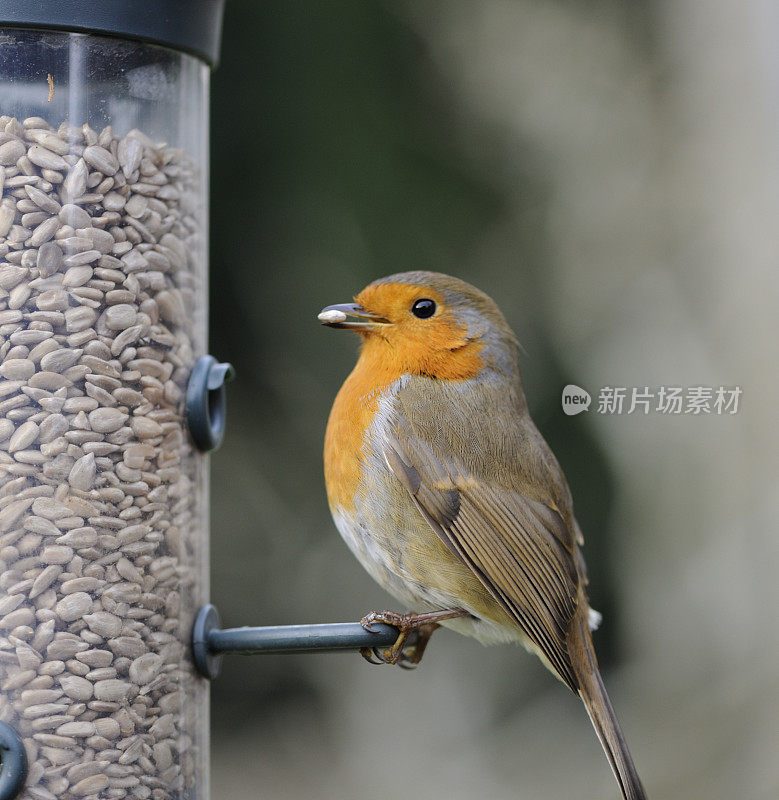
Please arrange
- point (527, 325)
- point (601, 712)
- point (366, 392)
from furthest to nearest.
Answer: point (527, 325) < point (366, 392) < point (601, 712)

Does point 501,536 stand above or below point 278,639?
above

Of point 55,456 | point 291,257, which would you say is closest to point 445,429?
point 55,456

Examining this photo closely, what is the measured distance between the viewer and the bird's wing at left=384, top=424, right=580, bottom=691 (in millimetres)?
2639

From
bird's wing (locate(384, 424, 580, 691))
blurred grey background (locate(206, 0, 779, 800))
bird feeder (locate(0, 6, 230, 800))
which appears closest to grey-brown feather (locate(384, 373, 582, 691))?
bird's wing (locate(384, 424, 580, 691))

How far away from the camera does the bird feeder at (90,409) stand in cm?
220

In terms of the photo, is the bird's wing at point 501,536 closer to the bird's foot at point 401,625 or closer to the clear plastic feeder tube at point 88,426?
the bird's foot at point 401,625

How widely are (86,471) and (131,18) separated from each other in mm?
963

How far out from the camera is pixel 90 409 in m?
2.29

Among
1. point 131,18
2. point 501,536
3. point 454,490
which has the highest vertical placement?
point 131,18

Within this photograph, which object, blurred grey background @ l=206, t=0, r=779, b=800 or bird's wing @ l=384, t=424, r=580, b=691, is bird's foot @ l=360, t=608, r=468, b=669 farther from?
blurred grey background @ l=206, t=0, r=779, b=800

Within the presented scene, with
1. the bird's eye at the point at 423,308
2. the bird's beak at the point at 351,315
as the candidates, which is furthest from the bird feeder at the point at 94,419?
the bird's eye at the point at 423,308

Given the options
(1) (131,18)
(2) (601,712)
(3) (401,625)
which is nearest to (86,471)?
(3) (401,625)

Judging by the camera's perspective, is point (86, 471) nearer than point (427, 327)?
Yes

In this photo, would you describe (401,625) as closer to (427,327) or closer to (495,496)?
(495,496)
